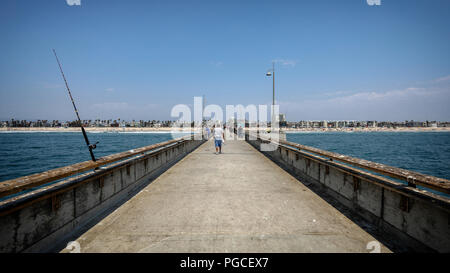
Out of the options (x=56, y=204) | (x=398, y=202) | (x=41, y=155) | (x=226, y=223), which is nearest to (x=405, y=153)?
(x=398, y=202)

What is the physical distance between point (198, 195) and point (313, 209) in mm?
3208

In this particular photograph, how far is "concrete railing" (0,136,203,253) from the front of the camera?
2.86m

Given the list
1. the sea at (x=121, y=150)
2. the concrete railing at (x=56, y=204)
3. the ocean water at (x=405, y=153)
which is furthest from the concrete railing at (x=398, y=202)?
the sea at (x=121, y=150)

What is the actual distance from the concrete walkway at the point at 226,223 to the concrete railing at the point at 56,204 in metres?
0.37

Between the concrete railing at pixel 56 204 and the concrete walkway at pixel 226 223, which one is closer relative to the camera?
the concrete railing at pixel 56 204

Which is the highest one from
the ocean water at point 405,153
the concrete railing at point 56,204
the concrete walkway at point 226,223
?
the concrete railing at point 56,204

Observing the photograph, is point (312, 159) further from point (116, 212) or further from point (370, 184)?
point (116, 212)

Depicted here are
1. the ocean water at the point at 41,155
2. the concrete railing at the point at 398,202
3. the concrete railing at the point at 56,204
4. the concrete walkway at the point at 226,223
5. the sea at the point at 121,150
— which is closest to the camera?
the concrete railing at the point at 56,204

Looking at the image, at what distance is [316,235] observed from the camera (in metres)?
3.86

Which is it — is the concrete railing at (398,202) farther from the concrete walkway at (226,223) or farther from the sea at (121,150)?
the sea at (121,150)

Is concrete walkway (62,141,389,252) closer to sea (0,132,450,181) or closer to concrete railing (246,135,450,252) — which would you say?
concrete railing (246,135,450,252)

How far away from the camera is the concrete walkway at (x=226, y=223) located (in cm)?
351

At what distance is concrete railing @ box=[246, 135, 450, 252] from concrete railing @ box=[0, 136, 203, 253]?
18.9ft

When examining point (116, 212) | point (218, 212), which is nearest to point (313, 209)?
point (218, 212)
